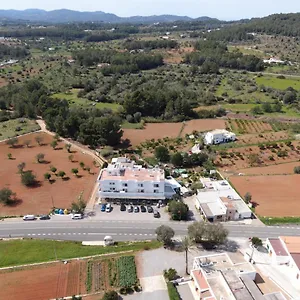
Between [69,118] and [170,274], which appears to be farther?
[69,118]

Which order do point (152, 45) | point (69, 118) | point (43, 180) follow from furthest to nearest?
point (152, 45) < point (69, 118) < point (43, 180)

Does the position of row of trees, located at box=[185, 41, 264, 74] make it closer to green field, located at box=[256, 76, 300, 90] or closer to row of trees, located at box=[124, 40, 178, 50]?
green field, located at box=[256, 76, 300, 90]

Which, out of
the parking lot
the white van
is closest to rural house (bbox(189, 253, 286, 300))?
the parking lot

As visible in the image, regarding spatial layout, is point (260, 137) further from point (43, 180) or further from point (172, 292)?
point (172, 292)

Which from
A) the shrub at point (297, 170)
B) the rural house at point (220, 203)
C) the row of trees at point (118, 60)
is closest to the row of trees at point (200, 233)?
the rural house at point (220, 203)

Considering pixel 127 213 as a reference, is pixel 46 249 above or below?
above

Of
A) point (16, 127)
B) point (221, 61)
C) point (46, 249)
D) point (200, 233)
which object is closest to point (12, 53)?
A: point (221, 61)
